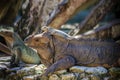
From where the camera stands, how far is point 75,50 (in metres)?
4.96

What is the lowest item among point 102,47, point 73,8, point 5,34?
point 102,47

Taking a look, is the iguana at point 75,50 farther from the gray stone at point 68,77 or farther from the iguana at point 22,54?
the iguana at point 22,54

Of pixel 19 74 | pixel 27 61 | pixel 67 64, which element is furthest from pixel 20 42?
pixel 67 64

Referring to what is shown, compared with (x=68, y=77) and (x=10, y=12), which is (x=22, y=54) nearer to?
(x=68, y=77)

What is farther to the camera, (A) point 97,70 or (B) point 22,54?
(B) point 22,54

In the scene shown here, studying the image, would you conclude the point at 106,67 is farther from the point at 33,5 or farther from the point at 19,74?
the point at 33,5

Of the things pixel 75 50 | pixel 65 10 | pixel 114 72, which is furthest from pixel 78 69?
pixel 65 10

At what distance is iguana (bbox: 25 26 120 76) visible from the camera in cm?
490

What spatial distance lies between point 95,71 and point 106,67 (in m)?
0.24

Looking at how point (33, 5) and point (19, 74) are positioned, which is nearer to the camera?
point (19, 74)

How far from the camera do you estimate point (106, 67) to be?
484 centimetres

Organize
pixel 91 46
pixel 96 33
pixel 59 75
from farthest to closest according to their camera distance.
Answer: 1. pixel 96 33
2. pixel 91 46
3. pixel 59 75

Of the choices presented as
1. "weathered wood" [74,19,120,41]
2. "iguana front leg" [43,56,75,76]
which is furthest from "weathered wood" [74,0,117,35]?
"iguana front leg" [43,56,75,76]

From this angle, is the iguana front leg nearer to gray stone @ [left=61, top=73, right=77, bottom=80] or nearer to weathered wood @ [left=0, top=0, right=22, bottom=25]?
gray stone @ [left=61, top=73, right=77, bottom=80]
